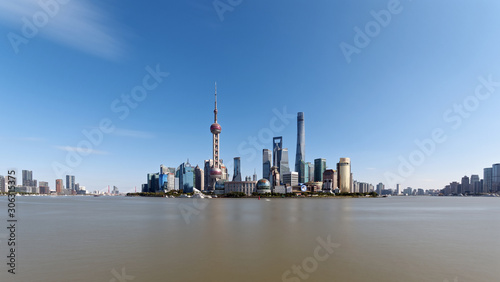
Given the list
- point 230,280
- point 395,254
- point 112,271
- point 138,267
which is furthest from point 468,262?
point 112,271

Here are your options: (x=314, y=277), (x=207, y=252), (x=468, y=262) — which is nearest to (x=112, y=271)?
(x=207, y=252)

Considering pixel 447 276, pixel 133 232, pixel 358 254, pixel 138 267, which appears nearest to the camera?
pixel 447 276

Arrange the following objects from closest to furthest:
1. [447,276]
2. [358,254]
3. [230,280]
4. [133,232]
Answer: [230,280] < [447,276] < [358,254] < [133,232]

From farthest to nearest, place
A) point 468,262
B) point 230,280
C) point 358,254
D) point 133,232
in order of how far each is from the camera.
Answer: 1. point 133,232
2. point 358,254
3. point 468,262
4. point 230,280

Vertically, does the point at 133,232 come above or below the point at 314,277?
below

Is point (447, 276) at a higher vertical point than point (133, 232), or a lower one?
higher

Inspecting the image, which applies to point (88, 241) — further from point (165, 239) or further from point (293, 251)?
point (293, 251)

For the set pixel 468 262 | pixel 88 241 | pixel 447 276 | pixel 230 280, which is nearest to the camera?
pixel 230 280

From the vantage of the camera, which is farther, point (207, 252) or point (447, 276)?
point (207, 252)

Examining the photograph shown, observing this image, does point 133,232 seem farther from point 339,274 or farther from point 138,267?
point 339,274
